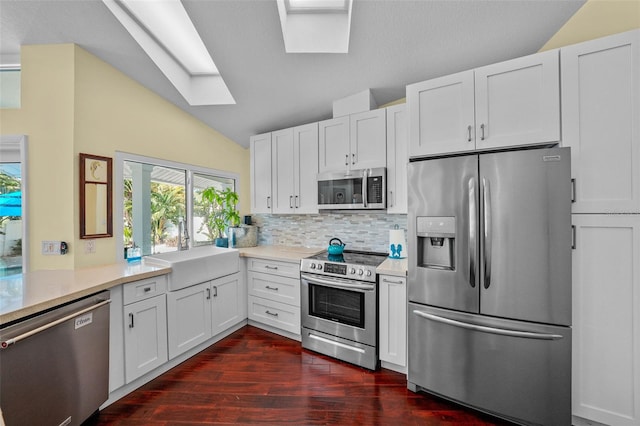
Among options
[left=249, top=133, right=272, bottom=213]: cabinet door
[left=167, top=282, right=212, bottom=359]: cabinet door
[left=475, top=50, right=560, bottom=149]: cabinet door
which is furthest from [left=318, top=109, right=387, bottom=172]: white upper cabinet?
[left=167, top=282, right=212, bottom=359]: cabinet door

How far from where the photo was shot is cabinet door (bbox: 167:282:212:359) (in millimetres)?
2281

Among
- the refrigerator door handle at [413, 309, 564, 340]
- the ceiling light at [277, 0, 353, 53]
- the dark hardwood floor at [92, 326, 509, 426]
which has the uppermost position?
the ceiling light at [277, 0, 353, 53]

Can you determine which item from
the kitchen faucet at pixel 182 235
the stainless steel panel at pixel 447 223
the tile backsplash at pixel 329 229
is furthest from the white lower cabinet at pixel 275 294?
the stainless steel panel at pixel 447 223

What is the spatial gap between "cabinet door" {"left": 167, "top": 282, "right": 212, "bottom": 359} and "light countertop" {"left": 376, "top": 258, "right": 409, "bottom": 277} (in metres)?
1.72

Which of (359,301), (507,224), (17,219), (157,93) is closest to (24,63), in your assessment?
(157,93)

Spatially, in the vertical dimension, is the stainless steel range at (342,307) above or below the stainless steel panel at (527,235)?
below

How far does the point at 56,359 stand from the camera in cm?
149

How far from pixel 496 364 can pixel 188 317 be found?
8.14ft

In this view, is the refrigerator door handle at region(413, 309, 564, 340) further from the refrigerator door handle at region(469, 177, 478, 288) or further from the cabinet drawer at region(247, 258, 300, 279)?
the cabinet drawer at region(247, 258, 300, 279)

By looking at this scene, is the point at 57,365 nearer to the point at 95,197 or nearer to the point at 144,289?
the point at 144,289

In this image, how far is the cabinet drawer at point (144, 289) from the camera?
196cm

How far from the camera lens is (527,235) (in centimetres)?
164

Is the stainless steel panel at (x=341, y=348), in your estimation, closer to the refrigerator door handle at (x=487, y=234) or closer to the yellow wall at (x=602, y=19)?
the refrigerator door handle at (x=487, y=234)

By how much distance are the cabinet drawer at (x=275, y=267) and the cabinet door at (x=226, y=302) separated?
20 centimetres
